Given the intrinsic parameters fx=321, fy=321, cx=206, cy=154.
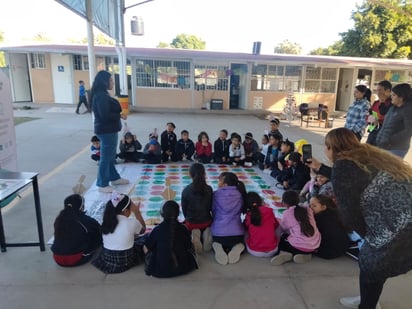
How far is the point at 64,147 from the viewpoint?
6.98 m

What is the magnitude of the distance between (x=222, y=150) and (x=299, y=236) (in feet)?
11.4

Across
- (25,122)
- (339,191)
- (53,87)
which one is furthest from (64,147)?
(53,87)

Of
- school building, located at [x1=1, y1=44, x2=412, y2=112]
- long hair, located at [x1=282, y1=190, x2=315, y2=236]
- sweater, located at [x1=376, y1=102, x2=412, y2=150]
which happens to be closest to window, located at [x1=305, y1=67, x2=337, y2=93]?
school building, located at [x1=1, y1=44, x2=412, y2=112]

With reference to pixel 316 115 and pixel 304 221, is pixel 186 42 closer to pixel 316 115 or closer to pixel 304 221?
pixel 316 115

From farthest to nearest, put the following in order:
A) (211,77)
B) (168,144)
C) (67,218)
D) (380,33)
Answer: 1. (380,33)
2. (211,77)
3. (168,144)
4. (67,218)

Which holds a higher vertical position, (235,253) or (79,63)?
(79,63)

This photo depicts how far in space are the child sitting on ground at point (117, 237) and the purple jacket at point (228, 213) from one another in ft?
2.41

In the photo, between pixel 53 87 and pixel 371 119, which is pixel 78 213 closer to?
pixel 371 119

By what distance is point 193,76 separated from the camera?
1386 cm

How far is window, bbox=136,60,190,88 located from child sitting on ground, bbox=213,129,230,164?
8.38m

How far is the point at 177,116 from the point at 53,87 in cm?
643

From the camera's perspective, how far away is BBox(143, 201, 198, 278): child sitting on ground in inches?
99.4

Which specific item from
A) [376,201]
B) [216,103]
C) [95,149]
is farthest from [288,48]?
[376,201]

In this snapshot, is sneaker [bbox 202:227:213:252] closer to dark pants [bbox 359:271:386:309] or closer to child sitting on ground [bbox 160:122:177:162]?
dark pants [bbox 359:271:386:309]
